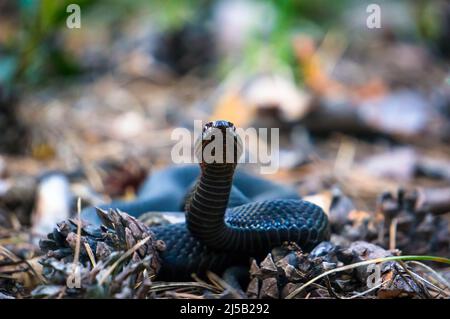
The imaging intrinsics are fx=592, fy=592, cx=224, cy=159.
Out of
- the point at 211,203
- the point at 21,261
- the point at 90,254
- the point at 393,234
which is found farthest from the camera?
the point at 393,234

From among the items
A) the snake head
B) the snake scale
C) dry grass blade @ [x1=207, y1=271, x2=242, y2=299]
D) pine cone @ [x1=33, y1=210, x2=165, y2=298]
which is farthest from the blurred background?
pine cone @ [x1=33, y1=210, x2=165, y2=298]

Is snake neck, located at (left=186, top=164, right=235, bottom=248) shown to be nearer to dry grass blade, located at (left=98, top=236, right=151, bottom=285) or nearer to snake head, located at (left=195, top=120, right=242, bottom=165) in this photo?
snake head, located at (left=195, top=120, right=242, bottom=165)

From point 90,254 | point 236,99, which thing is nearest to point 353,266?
point 90,254

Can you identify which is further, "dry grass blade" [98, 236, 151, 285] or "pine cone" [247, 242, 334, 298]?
"pine cone" [247, 242, 334, 298]

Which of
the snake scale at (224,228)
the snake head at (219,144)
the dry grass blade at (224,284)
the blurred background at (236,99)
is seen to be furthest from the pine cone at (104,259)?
the blurred background at (236,99)

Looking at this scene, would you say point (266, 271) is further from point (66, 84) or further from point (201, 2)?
point (201, 2)

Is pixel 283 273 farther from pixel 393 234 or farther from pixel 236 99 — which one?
pixel 236 99
